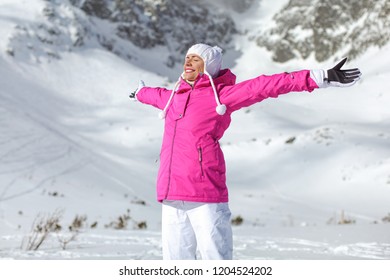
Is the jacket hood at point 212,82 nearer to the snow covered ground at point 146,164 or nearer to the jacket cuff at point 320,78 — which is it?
the jacket cuff at point 320,78

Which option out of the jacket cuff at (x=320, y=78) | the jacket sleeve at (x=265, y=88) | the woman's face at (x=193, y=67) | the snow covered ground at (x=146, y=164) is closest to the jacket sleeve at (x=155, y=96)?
the woman's face at (x=193, y=67)

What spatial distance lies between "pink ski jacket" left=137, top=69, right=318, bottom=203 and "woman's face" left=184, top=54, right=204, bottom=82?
60mm

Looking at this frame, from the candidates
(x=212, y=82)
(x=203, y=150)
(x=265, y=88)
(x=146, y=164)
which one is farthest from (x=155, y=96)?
(x=146, y=164)

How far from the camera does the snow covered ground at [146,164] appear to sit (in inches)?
252

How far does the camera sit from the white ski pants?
309 cm

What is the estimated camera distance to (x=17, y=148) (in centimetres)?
1703

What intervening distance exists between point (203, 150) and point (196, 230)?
1.57ft

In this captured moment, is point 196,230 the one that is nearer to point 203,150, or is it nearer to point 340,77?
point 203,150

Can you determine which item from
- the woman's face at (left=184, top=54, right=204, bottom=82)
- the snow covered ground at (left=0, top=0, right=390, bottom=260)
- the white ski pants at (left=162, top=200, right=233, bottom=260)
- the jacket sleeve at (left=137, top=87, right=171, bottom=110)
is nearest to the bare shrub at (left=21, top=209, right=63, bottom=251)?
the snow covered ground at (left=0, top=0, right=390, bottom=260)

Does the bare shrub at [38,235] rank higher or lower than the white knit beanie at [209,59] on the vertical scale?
lower

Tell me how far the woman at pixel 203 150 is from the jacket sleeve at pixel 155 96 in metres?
0.28

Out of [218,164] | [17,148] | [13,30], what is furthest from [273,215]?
[13,30]

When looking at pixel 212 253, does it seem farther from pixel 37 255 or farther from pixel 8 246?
pixel 8 246

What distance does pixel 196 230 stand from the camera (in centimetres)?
315
